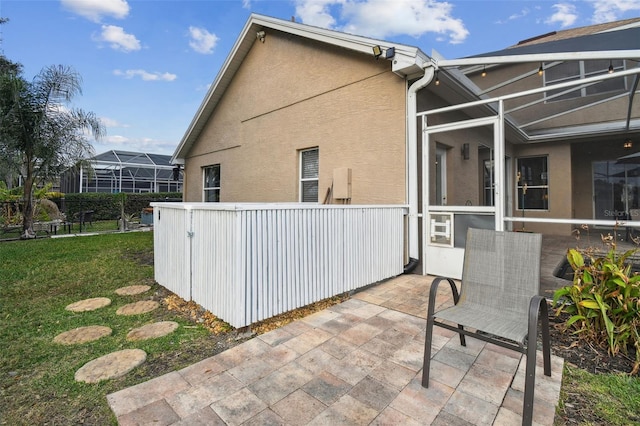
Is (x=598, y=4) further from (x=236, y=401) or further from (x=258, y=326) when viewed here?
(x=236, y=401)

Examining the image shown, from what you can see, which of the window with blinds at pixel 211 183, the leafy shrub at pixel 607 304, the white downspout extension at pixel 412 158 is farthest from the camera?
the window with blinds at pixel 211 183

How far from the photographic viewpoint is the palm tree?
9297mm

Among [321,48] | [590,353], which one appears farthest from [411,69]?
[590,353]

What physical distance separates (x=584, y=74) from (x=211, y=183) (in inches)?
432

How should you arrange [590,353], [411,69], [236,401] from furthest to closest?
[411,69] → [590,353] → [236,401]

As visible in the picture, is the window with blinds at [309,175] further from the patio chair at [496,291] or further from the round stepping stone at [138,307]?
the patio chair at [496,291]

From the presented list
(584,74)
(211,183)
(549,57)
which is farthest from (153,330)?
(584,74)

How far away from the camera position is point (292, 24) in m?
6.70

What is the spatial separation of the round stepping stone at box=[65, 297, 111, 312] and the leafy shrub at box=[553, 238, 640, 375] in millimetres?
5469

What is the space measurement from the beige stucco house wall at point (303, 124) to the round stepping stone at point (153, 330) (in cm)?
383

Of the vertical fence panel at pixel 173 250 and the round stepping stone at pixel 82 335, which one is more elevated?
the vertical fence panel at pixel 173 250

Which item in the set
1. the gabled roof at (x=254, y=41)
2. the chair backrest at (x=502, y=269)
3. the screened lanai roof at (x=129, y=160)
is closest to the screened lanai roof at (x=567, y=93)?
the gabled roof at (x=254, y=41)

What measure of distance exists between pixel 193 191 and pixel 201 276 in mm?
8098

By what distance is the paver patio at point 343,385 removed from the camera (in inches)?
74.9
